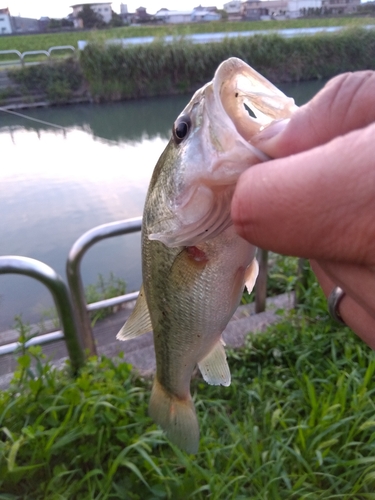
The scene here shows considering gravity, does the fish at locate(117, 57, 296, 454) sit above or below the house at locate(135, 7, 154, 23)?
below

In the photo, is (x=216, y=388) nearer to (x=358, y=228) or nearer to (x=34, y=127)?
(x=358, y=228)

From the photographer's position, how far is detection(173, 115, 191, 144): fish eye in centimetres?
111

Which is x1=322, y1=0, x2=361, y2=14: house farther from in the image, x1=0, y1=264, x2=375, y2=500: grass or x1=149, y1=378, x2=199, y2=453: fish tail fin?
x1=149, y1=378, x2=199, y2=453: fish tail fin

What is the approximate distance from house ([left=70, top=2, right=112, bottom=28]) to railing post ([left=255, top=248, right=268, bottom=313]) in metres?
55.1

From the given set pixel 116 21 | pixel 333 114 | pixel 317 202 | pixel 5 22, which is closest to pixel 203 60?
pixel 333 114

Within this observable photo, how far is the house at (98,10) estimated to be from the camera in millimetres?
51406

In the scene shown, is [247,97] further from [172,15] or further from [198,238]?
[172,15]

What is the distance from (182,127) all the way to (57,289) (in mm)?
1597

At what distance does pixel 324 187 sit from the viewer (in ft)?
2.42

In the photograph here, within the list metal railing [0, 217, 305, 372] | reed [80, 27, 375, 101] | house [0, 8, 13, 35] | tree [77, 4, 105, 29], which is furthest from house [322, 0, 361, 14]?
metal railing [0, 217, 305, 372]

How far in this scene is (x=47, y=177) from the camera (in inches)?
340

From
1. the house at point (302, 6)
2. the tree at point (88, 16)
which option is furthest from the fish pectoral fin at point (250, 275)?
the tree at point (88, 16)

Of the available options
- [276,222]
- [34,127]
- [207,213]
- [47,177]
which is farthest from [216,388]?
[34,127]

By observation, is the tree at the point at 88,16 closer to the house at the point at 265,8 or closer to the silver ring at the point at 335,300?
the house at the point at 265,8
